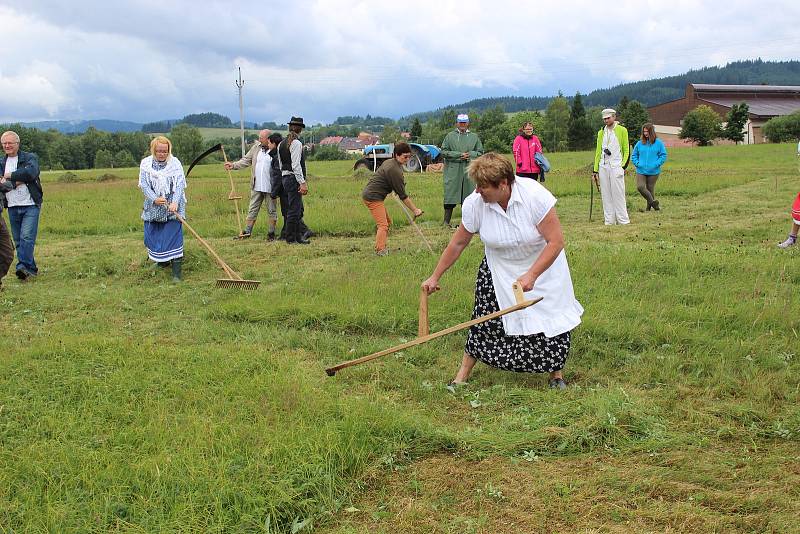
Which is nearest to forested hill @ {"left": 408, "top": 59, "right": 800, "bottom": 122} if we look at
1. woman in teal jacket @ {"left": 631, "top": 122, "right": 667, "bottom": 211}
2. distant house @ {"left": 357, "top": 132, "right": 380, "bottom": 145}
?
distant house @ {"left": 357, "top": 132, "right": 380, "bottom": 145}

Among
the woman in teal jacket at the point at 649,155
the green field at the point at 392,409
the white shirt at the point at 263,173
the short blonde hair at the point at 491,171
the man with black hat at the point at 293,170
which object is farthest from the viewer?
the woman in teal jacket at the point at 649,155

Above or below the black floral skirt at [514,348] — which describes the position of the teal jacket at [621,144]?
above

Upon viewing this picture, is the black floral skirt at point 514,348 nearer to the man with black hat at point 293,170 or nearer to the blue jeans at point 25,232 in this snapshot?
the man with black hat at point 293,170

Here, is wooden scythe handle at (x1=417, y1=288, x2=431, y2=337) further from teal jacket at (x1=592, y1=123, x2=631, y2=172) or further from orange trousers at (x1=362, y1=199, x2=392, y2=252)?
teal jacket at (x1=592, y1=123, x2=631, y2=172)

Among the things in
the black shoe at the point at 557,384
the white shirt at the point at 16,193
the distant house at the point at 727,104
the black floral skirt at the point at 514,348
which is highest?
the distant house at the point at 727,104

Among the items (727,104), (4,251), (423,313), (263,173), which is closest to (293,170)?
(263,173)

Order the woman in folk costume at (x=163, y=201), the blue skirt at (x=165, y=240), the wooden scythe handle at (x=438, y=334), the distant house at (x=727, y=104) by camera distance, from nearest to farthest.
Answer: the wooden scythe handle at (x=438, y=334) < the woman in folk costume at (x=163, y=201) < the blue skirt at (x=165, y=240) < the distant house at (x=727, y=104)

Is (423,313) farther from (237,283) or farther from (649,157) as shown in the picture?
(649,157)

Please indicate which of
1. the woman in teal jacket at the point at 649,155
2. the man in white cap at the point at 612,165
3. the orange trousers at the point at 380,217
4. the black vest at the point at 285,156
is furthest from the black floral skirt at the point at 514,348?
the woman in teal jacket at the point at 649,155

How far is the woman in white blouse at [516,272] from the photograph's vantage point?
4312 mm

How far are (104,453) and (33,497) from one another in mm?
426

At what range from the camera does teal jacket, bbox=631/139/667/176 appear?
12.6 metres

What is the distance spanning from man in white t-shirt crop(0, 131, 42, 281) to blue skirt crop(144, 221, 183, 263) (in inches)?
62.7

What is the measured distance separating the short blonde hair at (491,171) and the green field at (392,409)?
1.48m
